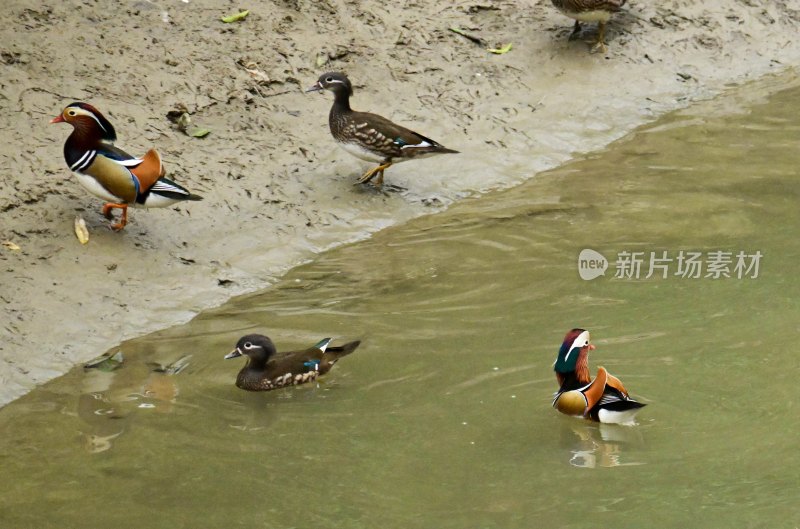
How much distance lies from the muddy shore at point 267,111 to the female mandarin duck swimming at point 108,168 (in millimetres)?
443

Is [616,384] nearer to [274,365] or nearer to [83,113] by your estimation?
[274,365]

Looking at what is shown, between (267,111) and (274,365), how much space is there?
4231 mm

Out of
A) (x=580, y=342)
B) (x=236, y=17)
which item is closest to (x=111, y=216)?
(x=236, y=17)

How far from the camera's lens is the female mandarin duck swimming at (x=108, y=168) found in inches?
338

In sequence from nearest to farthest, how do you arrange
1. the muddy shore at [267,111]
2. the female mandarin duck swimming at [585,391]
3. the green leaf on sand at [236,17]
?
the female mandarin duck swimming at [585,391] < the muddy shore at [267,111] < the green leaf on sand at [236,17]

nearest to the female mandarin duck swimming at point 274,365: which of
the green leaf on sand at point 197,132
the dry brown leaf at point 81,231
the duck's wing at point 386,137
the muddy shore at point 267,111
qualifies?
the muddy shore at point 267,111

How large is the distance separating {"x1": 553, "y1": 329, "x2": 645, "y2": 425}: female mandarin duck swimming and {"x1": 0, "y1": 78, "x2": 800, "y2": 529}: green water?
0.11 meters

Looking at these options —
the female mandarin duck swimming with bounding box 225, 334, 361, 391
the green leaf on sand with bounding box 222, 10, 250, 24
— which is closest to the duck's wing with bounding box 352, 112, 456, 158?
the green leaf on sand with bounding box 222, 10, 250, 24

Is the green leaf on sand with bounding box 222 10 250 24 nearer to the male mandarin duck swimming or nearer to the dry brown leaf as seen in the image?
the male mandarin duck swimming

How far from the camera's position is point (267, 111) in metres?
11.0

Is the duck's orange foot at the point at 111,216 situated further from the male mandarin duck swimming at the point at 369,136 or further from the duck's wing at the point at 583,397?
the duck's wing at the point at 583,397

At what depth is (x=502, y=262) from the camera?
29.9ft

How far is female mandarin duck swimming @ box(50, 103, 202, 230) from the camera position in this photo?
8594mm

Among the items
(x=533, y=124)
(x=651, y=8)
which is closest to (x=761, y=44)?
(x=651, y=8)
